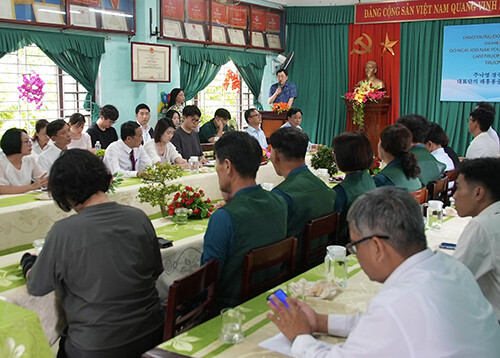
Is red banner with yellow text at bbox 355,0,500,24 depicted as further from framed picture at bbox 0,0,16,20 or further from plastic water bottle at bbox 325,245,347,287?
plastic water bottle at bbox 325,245,347,287

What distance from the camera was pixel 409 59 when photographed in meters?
10.5

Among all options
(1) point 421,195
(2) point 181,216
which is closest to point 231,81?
(1) point 421,195

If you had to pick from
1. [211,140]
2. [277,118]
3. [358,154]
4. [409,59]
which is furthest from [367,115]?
[358,154]

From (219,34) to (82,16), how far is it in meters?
2.89

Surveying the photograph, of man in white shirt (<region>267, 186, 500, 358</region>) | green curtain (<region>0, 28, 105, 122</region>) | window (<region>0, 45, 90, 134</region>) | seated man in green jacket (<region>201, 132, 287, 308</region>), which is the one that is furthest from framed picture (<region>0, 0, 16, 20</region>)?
man in white shirt (<region>267, 186, 500, 358</region>)

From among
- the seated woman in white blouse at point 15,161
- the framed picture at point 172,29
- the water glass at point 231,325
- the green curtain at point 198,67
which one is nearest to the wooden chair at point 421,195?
the water glass at point 231,325

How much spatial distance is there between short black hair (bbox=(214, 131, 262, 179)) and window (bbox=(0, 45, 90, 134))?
510 centimetres

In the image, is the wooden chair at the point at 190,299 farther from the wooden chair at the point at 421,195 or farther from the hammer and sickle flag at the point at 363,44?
the hammer and sickle flag at the point at 363,44

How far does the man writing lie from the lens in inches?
278

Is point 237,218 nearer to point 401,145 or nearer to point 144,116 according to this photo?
point 401,145

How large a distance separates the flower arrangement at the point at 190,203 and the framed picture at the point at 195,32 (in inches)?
229

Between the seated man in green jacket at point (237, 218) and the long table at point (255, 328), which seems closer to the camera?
the long table at point (255, 328)

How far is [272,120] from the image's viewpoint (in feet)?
30.9

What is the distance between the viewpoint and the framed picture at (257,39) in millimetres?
10336
